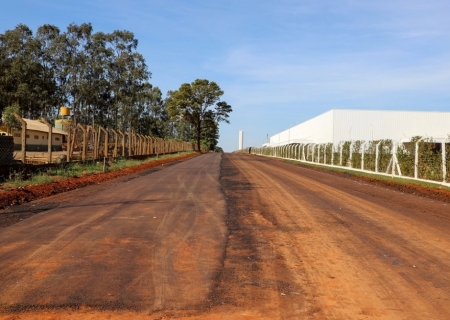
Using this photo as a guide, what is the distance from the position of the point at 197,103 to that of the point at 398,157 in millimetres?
64286

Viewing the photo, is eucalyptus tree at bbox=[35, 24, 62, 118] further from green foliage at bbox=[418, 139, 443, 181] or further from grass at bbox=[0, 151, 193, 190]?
green foliage at bbox=[418, 139, 443, 181]

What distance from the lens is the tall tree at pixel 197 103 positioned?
8481cm

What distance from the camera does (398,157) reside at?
80.8 ft

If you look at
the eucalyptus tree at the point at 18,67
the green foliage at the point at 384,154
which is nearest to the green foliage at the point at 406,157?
the green foliage at the point at 384,154

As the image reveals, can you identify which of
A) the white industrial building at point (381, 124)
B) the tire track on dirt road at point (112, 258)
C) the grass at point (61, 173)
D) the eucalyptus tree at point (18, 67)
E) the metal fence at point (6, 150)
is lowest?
the tire track on dirt road at point (112, 258)

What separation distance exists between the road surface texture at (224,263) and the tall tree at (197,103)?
75.6m

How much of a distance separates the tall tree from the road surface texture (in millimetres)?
75635

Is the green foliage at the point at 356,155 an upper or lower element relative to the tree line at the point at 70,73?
lower

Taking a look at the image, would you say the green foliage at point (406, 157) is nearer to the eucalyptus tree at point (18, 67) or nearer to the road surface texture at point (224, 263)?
the road surface texture at point (224, 263)

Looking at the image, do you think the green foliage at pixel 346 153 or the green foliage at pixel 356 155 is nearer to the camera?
the green foliage at pixel 356 155

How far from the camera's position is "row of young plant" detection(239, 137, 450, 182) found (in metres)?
20.5

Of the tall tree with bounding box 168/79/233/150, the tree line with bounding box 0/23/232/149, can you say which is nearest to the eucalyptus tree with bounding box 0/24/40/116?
the tree line with bounding box 0/23/232/149

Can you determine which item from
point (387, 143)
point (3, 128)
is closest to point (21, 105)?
point (3, 128)

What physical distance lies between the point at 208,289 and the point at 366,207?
23.5ft
